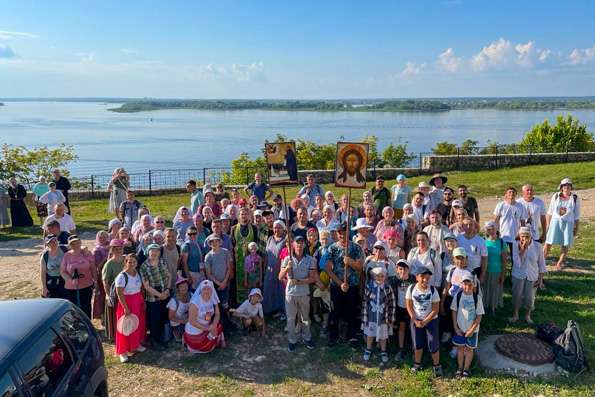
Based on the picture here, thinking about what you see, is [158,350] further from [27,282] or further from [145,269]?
[27,282]

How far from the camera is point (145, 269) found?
7.20m

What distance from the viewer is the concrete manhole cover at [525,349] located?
6480mm

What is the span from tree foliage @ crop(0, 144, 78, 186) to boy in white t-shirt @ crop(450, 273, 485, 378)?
21.6 metres

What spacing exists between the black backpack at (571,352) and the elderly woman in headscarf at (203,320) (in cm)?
447

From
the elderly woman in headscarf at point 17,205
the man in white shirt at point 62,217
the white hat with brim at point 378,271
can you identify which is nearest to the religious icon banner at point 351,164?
the white hat with brim at point 378,271

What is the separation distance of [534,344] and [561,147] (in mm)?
28044

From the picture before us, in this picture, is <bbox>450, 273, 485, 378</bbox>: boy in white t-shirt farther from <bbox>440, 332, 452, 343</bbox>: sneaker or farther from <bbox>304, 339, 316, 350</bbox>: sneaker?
<bbox>304, 339, 316, 350</bbox>: sneaker

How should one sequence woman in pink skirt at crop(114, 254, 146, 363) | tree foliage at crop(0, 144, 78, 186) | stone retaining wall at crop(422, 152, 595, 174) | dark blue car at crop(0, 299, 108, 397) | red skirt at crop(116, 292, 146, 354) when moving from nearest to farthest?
dark blue car at crop(0, 299, 108, 397) < woman in pink skirt at crop(114, 254, 146, 363) < red skirt at crop(116, 292, 146, 354) < tree foliage at crop(0, 144, 78, 186) < stone retaining wall at crop(422, 152, 595, 174)

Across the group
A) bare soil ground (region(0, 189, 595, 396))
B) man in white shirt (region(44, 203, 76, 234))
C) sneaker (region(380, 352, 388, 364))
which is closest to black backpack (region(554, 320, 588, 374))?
bare soil ground (region(0, 189, 595, 396))

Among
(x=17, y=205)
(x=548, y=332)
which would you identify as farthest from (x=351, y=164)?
(x=17, y=205)

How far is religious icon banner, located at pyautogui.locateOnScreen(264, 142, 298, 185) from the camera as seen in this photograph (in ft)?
24.3

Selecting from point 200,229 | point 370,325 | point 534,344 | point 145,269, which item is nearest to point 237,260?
point 200,229

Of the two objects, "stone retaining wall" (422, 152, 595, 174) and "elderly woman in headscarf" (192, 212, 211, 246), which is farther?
"stone retaining wall" (422, 152, 595, 174)

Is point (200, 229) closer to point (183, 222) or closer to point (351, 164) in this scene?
point (183, 222)
